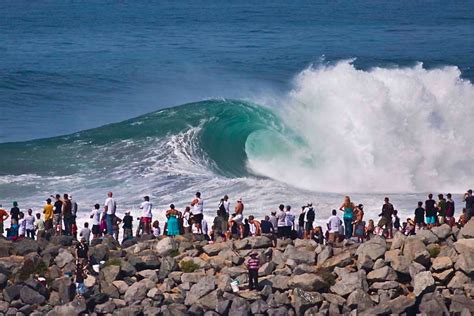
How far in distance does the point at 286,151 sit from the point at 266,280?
17935 mm

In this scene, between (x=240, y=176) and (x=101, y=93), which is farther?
(x=101, y=93)

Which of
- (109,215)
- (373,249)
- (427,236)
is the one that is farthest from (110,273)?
(427,236)

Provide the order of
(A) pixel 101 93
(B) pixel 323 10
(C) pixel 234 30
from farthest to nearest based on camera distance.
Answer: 1. (B) pixel 323 10
2. (C) pixel 234 30
3. (A) pixel 101 93

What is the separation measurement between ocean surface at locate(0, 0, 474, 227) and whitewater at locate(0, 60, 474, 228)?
0.06 meters

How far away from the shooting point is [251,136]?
46.2 metres

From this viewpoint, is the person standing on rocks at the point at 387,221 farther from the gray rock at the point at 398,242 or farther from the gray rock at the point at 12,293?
the gray rock at the point at 12,293

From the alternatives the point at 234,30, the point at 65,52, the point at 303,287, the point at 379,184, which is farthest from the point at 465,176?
the point at 234,30

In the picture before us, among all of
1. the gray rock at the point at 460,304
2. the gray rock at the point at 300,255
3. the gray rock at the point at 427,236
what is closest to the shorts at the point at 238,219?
the gray rock at the point at 300,255

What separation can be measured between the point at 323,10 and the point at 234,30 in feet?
55.5

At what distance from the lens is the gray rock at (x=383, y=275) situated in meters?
26.4

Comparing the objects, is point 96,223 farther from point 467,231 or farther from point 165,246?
point 467,231

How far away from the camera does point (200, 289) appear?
26.4m

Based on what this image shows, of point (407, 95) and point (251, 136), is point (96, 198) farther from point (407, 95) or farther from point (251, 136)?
point (407, 95)

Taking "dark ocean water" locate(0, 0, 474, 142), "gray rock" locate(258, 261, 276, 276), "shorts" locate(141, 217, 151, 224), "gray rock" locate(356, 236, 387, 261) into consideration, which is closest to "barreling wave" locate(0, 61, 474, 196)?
"shorts" locate(141, 217, 151, 224)
